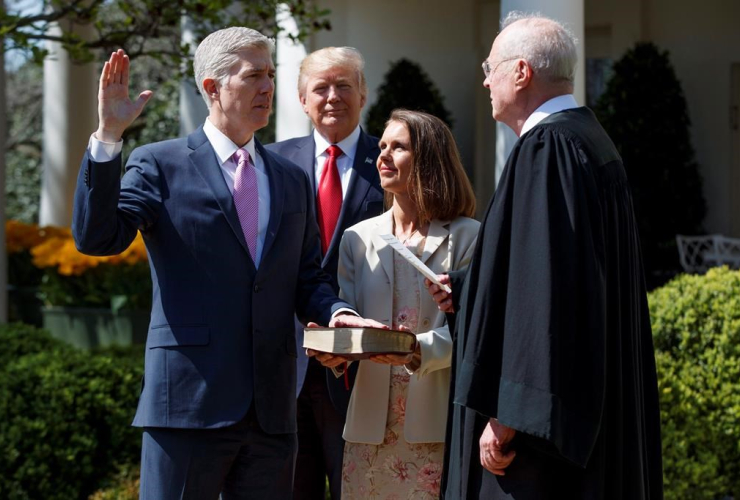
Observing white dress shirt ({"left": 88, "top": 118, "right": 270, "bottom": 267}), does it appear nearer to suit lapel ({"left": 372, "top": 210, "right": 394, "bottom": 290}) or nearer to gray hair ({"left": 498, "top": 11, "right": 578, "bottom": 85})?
suit lapel ({"left": 372, "top": 210, "right": 394, "bottom": 290})

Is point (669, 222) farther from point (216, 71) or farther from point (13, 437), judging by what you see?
point (216, 71)

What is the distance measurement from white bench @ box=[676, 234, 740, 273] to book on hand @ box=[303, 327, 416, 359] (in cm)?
814

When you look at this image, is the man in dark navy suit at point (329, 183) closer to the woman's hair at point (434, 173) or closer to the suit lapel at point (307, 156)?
the suit lapel at point (307, 156)

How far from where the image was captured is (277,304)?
3762mm

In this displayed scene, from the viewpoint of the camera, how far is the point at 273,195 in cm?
384

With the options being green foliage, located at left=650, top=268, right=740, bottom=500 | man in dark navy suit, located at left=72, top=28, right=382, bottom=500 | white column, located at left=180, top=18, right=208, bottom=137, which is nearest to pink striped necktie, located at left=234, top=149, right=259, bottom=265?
man in dark navy suit, located at left=72, top=28, right=382, bottom=500

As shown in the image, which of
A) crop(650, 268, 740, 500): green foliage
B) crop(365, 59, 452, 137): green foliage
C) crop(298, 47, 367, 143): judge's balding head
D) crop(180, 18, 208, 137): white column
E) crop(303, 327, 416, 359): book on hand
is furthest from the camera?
crop(365, 59, 452, 137): green foliage

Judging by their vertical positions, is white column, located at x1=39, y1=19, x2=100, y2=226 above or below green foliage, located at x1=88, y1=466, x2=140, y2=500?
above

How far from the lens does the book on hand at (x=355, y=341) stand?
3.46 m

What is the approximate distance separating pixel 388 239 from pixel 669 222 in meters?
8.87

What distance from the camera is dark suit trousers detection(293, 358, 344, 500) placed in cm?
438

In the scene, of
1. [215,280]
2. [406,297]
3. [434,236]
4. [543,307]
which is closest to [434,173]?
[434,236]

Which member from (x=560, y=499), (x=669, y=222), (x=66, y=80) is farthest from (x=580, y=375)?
(x=66, y=80)

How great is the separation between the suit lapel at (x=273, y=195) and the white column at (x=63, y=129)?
356 inches
